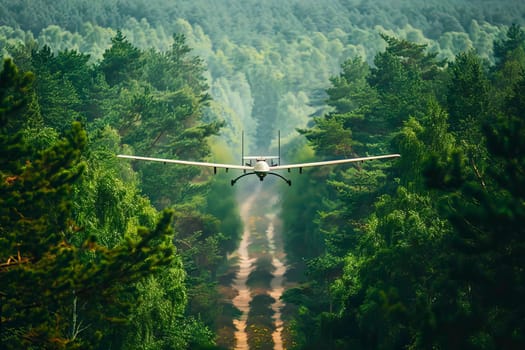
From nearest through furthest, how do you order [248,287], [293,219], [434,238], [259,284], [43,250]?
[43,250] < [434,238] < [248,287] < [259,284] < [293,219]

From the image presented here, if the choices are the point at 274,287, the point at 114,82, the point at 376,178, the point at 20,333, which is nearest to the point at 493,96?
the point at 376,178

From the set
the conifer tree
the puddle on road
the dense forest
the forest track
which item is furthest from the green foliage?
the conifer tree

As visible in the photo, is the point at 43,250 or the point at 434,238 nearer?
the point at 43,250

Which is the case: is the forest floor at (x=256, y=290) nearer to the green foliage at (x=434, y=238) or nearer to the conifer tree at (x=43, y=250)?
the green foliage at (x=434, y=238)

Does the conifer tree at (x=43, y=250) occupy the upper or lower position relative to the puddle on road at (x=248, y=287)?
upper

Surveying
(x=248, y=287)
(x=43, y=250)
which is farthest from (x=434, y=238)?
(x=248, y=287)

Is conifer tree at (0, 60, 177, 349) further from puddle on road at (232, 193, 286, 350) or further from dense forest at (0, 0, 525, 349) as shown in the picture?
puddle on road at (232, 193, 286, 350)

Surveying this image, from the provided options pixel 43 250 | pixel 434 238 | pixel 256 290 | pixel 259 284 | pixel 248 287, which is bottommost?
pixel 256 290

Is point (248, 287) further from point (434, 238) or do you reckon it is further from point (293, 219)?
point (434, 238)

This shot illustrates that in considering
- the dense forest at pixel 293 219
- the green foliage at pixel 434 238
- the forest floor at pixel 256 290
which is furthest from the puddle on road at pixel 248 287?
the green foliage at pixel 434 238
